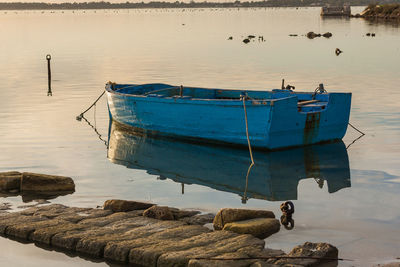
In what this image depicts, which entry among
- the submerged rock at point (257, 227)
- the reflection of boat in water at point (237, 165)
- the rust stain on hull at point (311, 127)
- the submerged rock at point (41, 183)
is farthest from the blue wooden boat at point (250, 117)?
the submerged rock at point (257, 227)

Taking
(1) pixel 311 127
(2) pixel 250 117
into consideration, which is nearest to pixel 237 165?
(2) pixel 250 117

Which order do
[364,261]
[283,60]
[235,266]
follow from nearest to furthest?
1. [235,266]
2. [364,261]
3. [283,60]

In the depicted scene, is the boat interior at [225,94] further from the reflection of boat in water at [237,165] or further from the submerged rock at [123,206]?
the submerged rock at [123,206]

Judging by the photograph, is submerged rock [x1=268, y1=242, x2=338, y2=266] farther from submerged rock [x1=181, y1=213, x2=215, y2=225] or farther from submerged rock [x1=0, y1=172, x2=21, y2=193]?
submerged rock [x1=0, y1=172, x2=21, y2=193]

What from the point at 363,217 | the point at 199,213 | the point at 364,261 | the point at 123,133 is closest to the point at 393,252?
the point at 364,261

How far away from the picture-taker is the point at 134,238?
10.7m

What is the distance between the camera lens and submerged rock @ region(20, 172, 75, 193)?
1462 centimetres

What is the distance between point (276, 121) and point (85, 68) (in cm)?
2986

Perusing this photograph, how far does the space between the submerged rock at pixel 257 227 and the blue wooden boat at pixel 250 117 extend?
21.2 feet

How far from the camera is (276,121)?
18.1 metres

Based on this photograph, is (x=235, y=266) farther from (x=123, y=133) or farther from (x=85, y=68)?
(x=85, y=68)

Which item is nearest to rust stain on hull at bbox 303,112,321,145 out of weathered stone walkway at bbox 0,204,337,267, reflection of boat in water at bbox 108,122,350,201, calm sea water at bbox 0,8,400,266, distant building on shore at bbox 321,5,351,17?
reflection of boat in water at bbox 108,122,350,201

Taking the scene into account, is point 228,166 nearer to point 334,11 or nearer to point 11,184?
point 11,184

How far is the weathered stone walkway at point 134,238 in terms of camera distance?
9875mm
